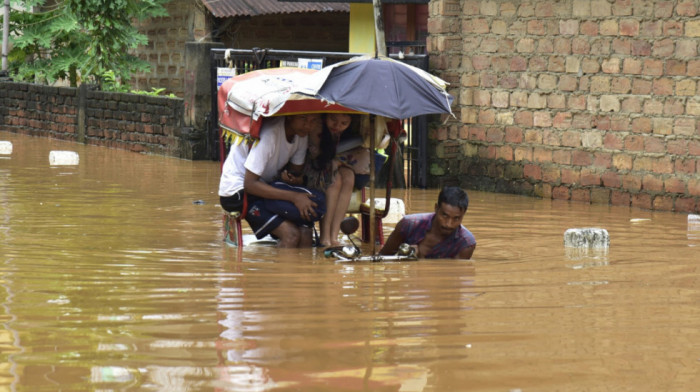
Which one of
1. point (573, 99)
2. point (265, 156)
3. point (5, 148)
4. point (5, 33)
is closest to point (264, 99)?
point (265, 156)

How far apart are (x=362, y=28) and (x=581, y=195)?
10.0m

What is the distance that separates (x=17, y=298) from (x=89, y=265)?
1.40 metres

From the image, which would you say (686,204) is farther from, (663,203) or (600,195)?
(600,195)

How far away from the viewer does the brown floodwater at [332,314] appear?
5168mm

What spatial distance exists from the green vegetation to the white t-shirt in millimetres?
12883

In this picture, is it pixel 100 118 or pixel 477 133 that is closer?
pixel 477 133

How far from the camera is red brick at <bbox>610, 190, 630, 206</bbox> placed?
1343 cm

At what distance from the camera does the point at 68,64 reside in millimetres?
23922

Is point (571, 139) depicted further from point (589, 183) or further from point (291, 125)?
point (291, 125)

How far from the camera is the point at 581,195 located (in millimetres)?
13945

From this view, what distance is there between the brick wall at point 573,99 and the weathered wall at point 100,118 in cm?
511

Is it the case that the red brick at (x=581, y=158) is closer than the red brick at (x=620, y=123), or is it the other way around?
the red brick at (x=620, y=123)

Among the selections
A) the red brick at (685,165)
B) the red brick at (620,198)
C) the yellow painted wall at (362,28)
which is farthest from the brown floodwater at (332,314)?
the yellow painted wall at (362,28)

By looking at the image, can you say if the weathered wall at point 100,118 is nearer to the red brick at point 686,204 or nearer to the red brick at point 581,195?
the red brick at point 581,195
